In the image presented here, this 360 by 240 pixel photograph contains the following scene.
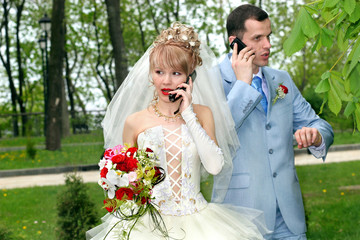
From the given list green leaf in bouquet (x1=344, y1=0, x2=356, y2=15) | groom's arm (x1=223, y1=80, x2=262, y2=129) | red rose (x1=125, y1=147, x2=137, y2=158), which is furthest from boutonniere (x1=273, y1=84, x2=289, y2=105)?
red rose (x1=125, y1=147, x2=137, y2=158)

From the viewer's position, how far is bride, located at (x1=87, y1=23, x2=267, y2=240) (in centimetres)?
378

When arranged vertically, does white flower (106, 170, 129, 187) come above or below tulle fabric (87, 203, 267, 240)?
above

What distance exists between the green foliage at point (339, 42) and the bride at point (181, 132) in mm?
912

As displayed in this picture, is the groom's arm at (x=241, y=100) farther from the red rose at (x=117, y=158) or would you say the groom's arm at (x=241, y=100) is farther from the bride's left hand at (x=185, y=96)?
the red rose at (x=117, y=158)

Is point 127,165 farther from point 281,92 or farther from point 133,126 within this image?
point 281,92

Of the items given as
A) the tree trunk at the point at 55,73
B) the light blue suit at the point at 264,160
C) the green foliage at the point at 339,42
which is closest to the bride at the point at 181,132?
the light blue suit at the point at 264,160

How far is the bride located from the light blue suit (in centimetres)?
14

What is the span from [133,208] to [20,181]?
49.1 ft

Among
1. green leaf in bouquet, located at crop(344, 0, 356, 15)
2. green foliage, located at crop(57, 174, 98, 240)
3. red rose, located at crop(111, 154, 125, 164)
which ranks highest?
green leaf in bouquet, located at crop(344, 0, 356, 15)

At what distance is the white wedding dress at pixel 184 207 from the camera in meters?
3.70

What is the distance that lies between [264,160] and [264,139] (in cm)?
18

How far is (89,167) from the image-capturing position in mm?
20297

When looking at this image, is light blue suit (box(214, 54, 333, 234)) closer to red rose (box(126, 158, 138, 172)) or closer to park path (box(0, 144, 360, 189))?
red rose (box(126, 158, 138, 172))

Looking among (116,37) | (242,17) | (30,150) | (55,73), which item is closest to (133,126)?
(242,17)
